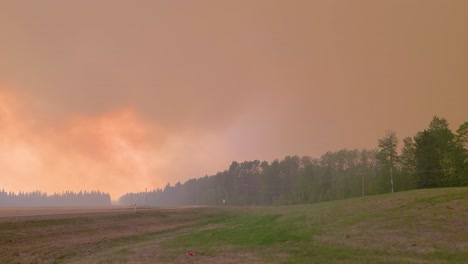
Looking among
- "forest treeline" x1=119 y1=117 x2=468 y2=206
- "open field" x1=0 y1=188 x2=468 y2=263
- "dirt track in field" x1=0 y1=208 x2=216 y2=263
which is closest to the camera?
"open field" x1=0 y1=188 x2=468 y2=263

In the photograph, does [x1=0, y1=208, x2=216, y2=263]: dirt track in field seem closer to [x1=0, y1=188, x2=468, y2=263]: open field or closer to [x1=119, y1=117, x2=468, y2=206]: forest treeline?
[x1=0, y1=188, x2=468, y2=263]: open field

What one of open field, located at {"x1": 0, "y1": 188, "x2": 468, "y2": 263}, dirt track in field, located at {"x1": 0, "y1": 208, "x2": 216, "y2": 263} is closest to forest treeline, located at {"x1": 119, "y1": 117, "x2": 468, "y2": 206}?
open field, located at {"x1": 0, "y1": 188, "x2": 468, "y2": 263}

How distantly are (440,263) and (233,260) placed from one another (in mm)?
13879

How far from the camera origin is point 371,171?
13050 centimetres

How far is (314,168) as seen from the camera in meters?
155

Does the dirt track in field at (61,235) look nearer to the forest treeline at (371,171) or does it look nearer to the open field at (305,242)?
the open field at (305,242)

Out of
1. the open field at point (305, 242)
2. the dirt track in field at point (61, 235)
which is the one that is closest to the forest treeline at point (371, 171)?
the open field at point (305, 242)

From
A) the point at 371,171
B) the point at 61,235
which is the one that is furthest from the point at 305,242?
the point at 371,171

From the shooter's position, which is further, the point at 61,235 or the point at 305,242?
the point at 61,235

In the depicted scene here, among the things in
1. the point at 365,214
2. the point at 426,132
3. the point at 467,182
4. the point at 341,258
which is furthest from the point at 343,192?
the point at 341,258

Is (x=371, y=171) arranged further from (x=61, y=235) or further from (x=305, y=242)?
(x=61, y=235)

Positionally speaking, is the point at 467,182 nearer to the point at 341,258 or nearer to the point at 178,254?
the point at 341,258

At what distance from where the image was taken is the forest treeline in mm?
82994

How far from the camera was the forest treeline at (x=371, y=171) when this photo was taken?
3267 inches
